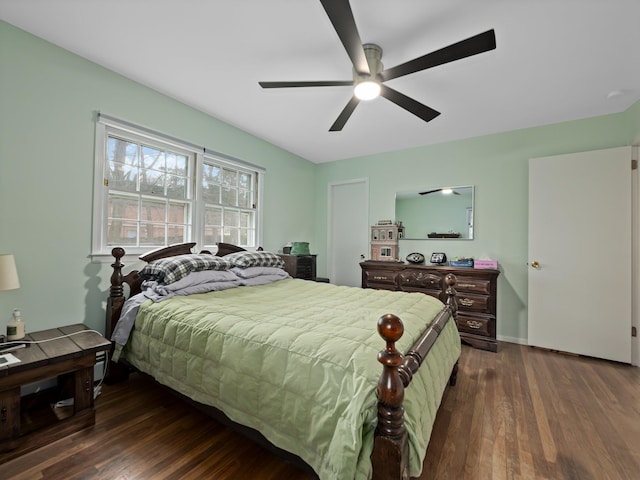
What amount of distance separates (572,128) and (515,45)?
76.2 inches

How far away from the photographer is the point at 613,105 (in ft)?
9.50

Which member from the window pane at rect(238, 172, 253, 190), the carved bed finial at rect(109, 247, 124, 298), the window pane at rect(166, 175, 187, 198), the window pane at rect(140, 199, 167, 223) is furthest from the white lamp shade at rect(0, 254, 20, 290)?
the window pane at rect(238, 172, 253, 190)

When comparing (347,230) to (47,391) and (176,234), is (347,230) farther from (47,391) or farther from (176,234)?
(47,391)

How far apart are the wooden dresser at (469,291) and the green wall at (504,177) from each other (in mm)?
472

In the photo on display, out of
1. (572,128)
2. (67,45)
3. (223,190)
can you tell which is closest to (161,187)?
(223,190)

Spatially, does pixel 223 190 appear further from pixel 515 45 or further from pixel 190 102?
pixel 515 45

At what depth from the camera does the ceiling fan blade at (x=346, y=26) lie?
1.39 m

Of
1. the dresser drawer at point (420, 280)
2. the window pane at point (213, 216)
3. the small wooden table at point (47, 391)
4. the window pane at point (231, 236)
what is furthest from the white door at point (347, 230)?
the small wooden table at point (47, 391)

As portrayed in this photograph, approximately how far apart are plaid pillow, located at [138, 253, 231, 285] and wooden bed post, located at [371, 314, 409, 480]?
79.5 inches

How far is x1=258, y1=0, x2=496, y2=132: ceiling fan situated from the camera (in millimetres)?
1489

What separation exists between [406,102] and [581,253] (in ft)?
8.68

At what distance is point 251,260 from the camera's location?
3.16 m

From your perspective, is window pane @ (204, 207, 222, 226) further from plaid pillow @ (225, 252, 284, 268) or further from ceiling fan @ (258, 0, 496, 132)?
ceiling fan @ (258, 0, 496, 132)

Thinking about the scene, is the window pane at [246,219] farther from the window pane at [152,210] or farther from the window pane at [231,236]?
the window pane at [152,210]
